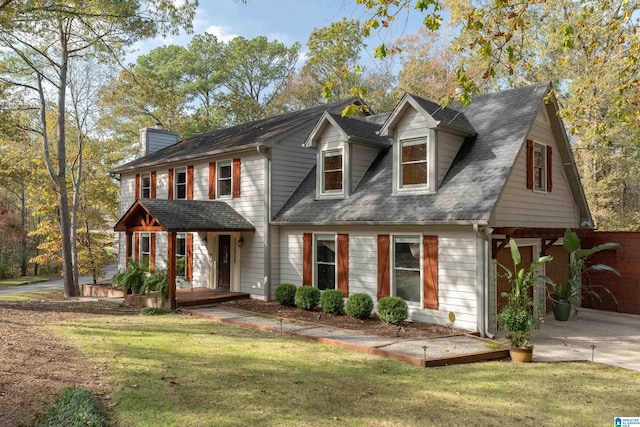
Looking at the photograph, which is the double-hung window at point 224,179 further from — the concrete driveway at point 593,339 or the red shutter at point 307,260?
the concrete driveway at point 593,339

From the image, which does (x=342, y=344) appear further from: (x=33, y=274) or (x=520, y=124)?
(x=33, y=274)

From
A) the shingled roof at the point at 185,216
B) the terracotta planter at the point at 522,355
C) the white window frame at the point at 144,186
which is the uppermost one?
the white window frame at the point at 144,186

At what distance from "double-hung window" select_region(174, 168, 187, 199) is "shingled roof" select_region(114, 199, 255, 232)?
8.82 ft

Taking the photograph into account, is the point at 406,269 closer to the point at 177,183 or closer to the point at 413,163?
the point at 413,163

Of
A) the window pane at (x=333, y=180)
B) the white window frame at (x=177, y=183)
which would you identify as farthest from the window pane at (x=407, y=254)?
the white window frame at (x=177, y=183)

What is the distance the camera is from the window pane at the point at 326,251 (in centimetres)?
1301

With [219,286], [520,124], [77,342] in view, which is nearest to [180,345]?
[77,342]

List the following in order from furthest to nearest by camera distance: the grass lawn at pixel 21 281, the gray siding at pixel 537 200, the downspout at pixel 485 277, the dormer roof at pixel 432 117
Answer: the grass lawn at pixel 21 281 < the dormer roof at pixel 432 117 < the gray siding at pixel 537 200 < the downspout at pixel 485 277

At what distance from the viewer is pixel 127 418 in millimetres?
4867

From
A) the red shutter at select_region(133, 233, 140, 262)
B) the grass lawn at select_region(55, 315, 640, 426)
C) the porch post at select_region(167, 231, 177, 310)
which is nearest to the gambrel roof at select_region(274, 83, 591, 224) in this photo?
the porch post at select_region(167, 231, 177, 310)

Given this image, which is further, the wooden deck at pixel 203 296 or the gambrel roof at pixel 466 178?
the wooden deck at pixel 203 296

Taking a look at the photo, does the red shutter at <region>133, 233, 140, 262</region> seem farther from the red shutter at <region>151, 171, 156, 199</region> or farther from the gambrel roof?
the gambrel roof

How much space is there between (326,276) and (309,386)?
7048 millimetres

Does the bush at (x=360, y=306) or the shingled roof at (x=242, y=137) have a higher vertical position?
the shingled roof at (x=242, y=137)
